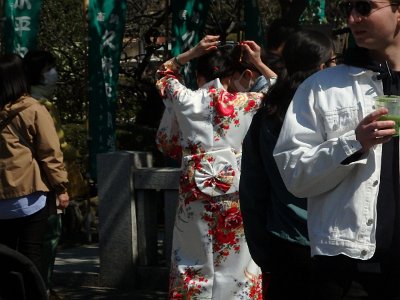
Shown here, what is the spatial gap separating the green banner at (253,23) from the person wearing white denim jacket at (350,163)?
19.4ft

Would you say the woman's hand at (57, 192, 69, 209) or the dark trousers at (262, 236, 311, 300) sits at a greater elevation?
the dark trousers at (262, 236, 311, 300)

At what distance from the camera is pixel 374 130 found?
293cm

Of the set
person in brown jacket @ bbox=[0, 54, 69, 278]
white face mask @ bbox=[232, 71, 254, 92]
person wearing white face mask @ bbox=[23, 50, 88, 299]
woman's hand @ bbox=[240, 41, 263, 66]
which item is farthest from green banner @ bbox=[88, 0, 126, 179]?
woman's hand @ bbox=[240, 41, 263, 66]

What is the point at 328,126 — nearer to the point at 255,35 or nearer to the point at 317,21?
the point at 255,35

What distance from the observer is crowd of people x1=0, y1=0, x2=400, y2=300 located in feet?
10.1

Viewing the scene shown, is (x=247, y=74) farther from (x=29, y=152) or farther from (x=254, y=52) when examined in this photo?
(x=29, y=152)

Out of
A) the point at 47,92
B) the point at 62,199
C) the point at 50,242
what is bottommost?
the point at 50,242

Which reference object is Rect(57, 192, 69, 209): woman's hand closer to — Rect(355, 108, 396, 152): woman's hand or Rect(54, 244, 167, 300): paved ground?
Rect(54, 244, 167, 300): paved ground

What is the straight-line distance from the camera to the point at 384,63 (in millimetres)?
3215

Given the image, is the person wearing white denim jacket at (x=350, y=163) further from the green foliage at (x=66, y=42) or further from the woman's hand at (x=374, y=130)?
the green foliage at (x=66, y=42)

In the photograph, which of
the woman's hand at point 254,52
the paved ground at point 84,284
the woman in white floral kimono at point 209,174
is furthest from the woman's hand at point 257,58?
the paved ground at point 84,284

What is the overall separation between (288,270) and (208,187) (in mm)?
2125

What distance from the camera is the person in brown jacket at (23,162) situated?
6.07 m

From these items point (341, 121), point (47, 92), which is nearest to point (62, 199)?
point (47, 92)
